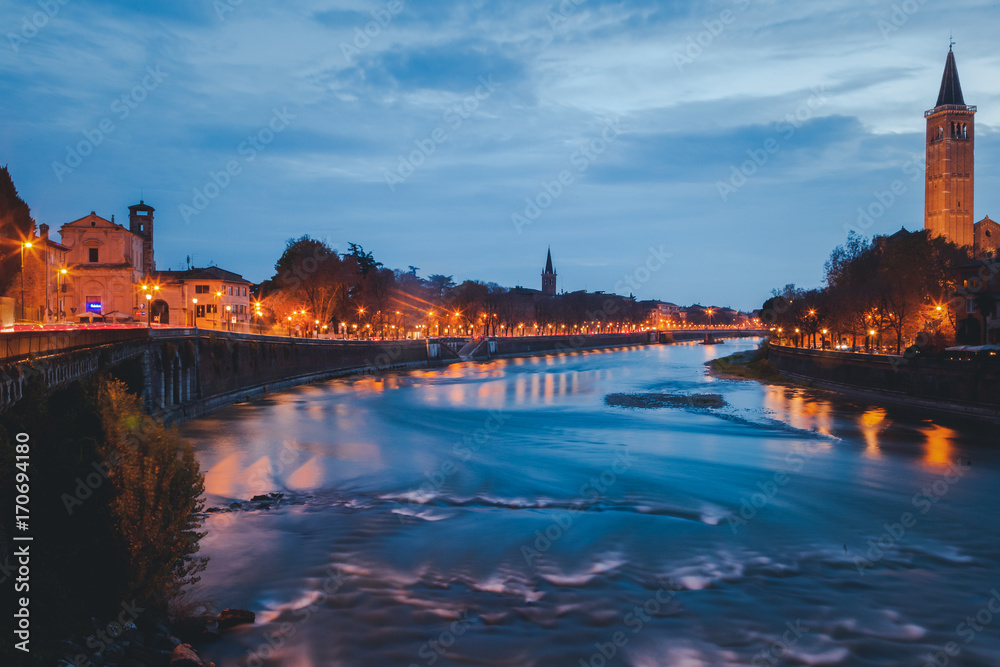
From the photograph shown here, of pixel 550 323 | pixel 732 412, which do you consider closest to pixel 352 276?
pixel 732 412

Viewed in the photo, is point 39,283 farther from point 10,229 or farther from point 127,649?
point 127,649

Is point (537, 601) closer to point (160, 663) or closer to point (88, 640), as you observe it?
point (160, 663)

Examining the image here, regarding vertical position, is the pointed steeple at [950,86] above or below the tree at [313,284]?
above

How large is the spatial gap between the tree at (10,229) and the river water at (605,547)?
16817mm

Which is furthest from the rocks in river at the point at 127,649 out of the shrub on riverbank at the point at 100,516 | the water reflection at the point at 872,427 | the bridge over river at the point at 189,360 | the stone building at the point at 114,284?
the stone building at the point at 114,284

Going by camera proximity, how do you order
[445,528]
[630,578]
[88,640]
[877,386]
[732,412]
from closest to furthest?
[88,640]
[630,578]
[445,528]
[732,412]
[877,386]

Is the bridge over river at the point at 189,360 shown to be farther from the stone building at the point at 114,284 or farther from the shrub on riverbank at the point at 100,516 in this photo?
the stone building at the point at 114,284

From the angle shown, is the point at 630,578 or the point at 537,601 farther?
the point at 630,578

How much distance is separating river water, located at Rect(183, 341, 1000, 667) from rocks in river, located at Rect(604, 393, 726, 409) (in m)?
11.5

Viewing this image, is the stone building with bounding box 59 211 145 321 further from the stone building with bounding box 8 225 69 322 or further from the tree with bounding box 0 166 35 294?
the tree with bounding box 0 166 35 294

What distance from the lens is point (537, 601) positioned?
445 inches

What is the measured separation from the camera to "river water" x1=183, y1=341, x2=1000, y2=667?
9961mm

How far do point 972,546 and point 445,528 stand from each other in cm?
1122

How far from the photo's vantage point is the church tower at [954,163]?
4360 inches
